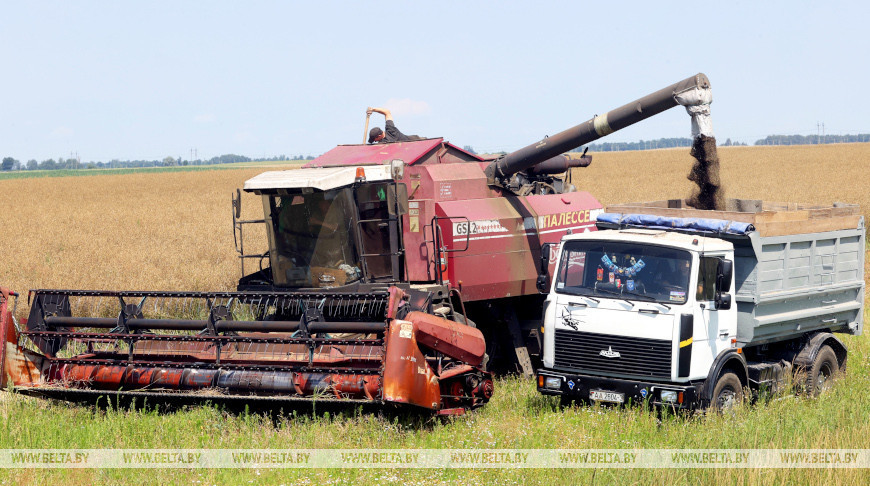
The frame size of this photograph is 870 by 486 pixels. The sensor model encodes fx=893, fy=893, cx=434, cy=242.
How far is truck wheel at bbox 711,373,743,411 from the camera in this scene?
Result: 8570 mm

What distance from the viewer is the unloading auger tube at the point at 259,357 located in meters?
8.20

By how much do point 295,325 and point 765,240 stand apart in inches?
192

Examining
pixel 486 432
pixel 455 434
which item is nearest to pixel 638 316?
pixel 486 432

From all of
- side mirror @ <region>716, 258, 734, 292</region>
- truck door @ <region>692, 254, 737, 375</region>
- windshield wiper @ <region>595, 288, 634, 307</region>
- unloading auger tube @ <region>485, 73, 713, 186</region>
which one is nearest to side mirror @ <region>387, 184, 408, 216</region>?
unloading auger tube @ <region>485, 73, 713, 186</region>

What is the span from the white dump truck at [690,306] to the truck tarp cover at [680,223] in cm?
1

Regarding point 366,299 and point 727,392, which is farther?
point 727,392

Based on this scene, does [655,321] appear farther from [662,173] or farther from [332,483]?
[662,173]

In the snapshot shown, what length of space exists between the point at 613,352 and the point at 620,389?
14.3 inches

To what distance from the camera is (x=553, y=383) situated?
8914 millimetres

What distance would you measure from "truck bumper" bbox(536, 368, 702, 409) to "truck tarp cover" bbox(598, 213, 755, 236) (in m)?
1.69

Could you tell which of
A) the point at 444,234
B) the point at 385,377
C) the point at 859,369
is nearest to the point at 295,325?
the point at 385,377

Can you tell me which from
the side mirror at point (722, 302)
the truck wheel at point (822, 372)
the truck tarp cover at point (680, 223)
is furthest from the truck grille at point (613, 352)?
the truck wheel at point (822, 372)

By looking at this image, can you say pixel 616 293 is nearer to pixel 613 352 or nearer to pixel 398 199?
pixel 613 352

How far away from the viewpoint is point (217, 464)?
7.30 metres
